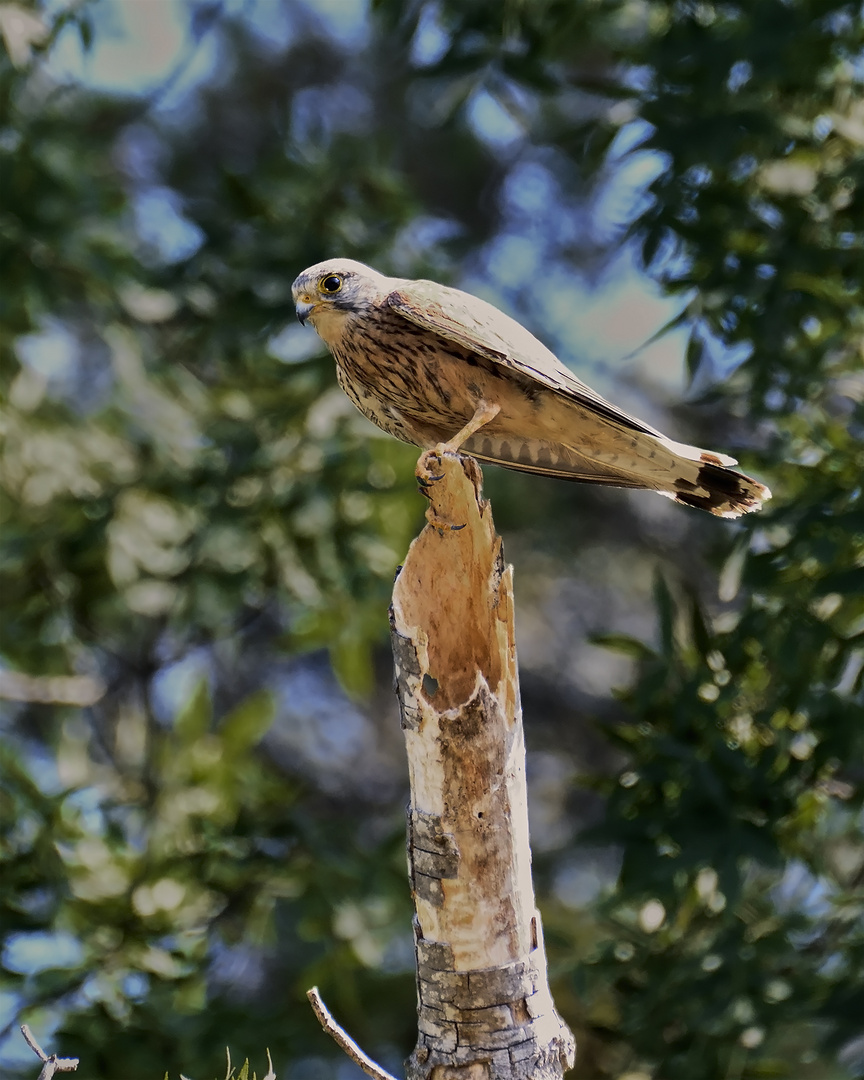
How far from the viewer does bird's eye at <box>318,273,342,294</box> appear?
283 cm

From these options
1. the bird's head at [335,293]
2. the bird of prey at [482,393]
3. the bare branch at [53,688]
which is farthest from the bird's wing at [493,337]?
the bare branch at [53,688]

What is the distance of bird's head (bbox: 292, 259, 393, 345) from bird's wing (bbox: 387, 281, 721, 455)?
0.15 meters

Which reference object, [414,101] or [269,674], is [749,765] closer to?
[269,674]

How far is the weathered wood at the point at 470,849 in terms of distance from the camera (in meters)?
1.92

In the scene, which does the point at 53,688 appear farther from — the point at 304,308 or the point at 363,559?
the point at 304,308

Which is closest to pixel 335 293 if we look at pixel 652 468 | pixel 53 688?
pixel 652 468

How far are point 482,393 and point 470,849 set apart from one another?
1.06 meters

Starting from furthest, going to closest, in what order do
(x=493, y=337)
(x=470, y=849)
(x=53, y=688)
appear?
(x=53, y=688)
(x=493, y=337)
(x=470, y=849)

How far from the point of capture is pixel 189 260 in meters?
4.12

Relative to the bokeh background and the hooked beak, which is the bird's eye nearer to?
the hooked beak

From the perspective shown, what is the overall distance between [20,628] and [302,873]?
4.43ft

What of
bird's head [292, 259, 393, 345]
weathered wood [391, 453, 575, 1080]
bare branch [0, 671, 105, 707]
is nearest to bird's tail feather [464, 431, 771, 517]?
bird's head [292, 259, 393, 345]

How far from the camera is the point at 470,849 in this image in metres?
1.97

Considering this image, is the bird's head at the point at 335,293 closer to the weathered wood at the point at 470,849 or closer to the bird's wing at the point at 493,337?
the bird's wing at the point at 493,337
